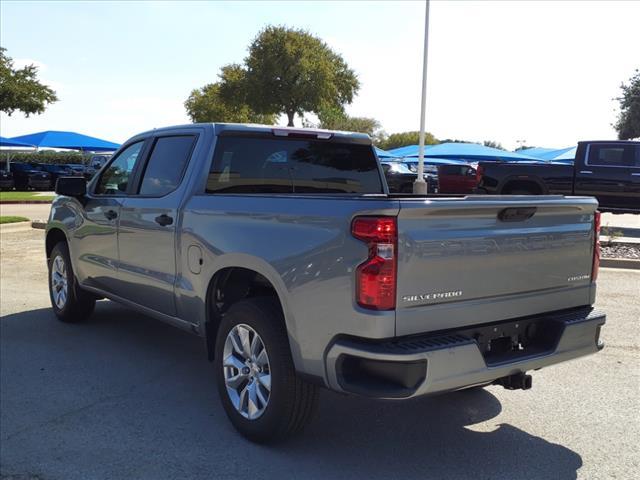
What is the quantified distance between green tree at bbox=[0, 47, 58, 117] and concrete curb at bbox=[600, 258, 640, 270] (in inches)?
821

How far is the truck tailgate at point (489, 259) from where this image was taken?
10.00ft

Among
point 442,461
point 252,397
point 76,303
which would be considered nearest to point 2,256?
point 76,303

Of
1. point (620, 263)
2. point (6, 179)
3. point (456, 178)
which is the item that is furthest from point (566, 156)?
point (6, 179)

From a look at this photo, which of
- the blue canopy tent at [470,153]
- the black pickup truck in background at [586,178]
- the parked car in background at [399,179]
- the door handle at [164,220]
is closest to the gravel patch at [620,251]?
the black pickup truck in background at [586,178]

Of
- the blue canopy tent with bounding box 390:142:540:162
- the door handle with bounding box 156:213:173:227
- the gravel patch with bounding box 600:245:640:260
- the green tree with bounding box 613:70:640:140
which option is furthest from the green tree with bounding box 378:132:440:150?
the door handle with bounding box 156:213:173:227

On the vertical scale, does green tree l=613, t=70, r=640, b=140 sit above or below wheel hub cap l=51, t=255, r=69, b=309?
above

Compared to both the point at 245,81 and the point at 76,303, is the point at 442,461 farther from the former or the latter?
the point at 245,81

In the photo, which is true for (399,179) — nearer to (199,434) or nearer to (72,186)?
(72,186)

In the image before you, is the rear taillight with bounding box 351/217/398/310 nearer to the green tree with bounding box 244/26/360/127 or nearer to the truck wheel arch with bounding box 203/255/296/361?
the truck wheel arch with bounding box 203/255/296/361

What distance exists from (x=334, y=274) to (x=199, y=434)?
59.0 inches

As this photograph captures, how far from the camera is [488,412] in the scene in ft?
13.9

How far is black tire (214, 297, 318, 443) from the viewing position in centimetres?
345

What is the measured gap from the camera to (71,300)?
627cm

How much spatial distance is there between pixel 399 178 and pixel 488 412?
63.7 ft
